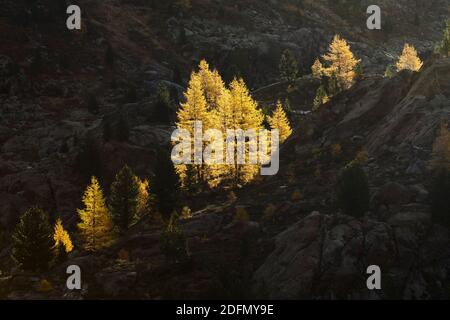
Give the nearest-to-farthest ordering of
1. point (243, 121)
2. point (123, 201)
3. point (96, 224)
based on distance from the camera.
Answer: point (96, 224)
point (123, 201)
point (243, 121)

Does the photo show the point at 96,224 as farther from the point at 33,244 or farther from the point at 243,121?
the point at 243,121

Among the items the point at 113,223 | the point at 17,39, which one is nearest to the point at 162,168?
the point at 113,223

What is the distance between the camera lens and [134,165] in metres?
64.5

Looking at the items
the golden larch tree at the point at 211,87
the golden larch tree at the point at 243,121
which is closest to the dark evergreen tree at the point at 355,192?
the golden larch tree at the point at 243,121

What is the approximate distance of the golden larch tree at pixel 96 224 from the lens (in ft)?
132

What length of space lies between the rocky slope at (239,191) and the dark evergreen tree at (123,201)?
157 centimetres

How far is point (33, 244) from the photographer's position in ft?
120

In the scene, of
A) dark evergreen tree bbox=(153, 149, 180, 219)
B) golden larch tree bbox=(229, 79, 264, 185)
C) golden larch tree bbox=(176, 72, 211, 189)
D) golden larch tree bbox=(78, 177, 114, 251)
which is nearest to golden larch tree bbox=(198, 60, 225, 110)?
golden larch tree bbox=(176, 72, 211, 189)

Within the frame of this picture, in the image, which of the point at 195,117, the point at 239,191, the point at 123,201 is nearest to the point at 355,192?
the point at 239,191

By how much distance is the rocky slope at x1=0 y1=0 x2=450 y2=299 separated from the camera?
29.7 meters

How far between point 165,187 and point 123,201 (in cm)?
382

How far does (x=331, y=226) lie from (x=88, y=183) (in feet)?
129

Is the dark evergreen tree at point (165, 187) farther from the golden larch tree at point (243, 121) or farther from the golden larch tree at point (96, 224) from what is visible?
the golden larch tree at point (243, 121)

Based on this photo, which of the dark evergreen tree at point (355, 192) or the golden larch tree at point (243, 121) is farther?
the golden larch tree at point (243, 121)
